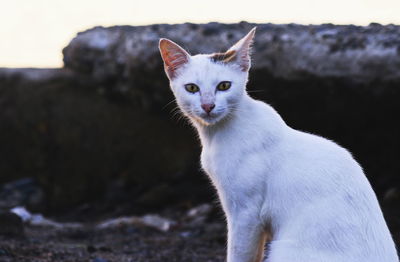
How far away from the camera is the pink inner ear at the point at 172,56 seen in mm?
3838

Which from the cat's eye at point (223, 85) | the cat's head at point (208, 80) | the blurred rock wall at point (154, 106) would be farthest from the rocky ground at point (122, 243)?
the cat's eye at point (223, 85)

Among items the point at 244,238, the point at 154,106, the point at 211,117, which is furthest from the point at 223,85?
the point at 154,106

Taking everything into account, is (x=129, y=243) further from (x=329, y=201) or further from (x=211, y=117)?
(x=329, y=201)

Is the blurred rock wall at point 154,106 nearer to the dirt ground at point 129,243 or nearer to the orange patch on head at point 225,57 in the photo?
the dirt ground at point 129,243

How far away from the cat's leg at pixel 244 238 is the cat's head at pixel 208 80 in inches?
22.2

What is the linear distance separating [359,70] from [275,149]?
6.42 feet

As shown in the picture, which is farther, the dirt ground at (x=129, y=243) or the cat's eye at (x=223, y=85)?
the dirt ground at (x=129, y=243)

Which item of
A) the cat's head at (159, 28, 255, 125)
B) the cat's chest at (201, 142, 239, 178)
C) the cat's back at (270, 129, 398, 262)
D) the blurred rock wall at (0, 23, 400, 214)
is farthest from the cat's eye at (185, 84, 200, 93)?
the blurred rock wall at (0, 23, 400, 214)

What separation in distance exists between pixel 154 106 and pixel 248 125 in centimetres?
323

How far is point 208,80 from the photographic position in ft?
12.2

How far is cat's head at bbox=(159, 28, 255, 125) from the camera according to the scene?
370 cm

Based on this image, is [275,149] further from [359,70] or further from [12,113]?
[12,113]

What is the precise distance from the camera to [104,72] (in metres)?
7.05

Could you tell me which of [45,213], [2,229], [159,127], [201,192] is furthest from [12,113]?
[2,229]
